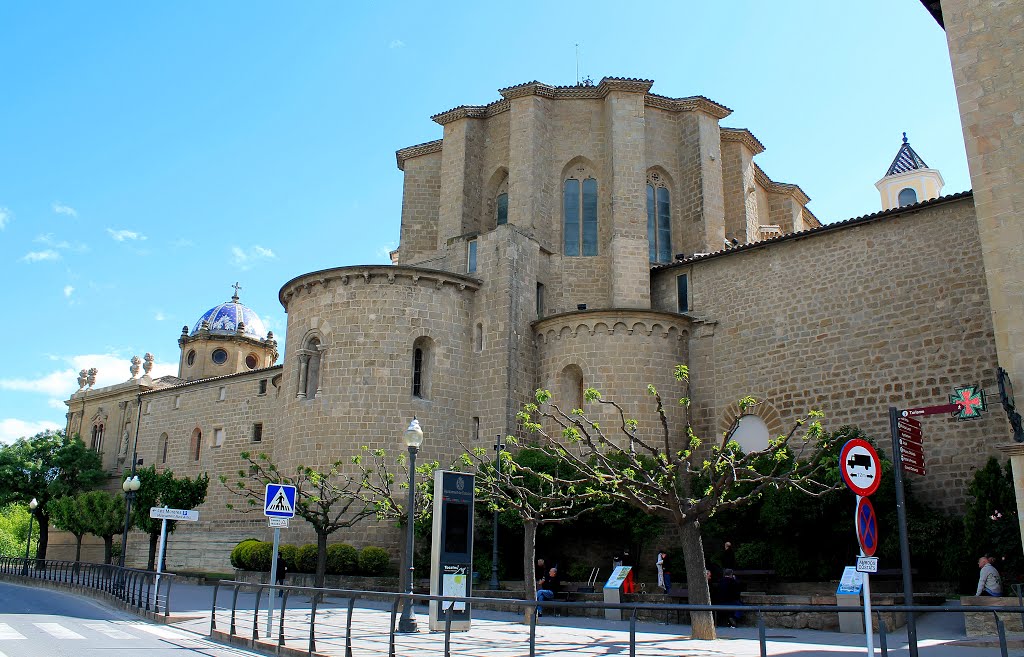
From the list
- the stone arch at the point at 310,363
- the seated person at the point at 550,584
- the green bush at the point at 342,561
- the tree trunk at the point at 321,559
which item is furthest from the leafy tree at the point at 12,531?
the seated person at the point at 550,584

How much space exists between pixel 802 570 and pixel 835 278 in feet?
26.7

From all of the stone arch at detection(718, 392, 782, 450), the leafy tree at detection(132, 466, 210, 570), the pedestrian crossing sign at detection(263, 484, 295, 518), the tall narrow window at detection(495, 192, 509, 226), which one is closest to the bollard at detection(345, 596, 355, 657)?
the pedestrian crossing sign at detection(263, 484, 295, 518)

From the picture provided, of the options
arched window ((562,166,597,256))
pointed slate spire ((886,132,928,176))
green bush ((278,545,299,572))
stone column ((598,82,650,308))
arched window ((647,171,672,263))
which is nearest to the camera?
green bush ((278,545,299,572))

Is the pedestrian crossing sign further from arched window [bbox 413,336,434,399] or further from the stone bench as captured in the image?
arched window [bbox 413,336,434,399]

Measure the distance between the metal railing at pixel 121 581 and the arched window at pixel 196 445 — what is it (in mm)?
10974

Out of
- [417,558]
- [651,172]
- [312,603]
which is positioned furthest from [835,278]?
[312,603]

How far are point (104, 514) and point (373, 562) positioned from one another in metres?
16.7

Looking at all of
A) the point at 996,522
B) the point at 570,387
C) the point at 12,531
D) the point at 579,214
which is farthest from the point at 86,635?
the point at 12,531

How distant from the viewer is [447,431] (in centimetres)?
2609

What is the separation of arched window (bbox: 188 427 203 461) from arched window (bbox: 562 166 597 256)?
2088 cm

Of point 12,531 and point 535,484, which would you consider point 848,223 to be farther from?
point 12,531

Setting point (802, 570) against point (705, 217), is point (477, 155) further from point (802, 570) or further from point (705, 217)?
point (802, 570)

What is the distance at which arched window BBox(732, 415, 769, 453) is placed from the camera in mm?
23953

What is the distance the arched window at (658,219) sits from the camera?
102 feet
